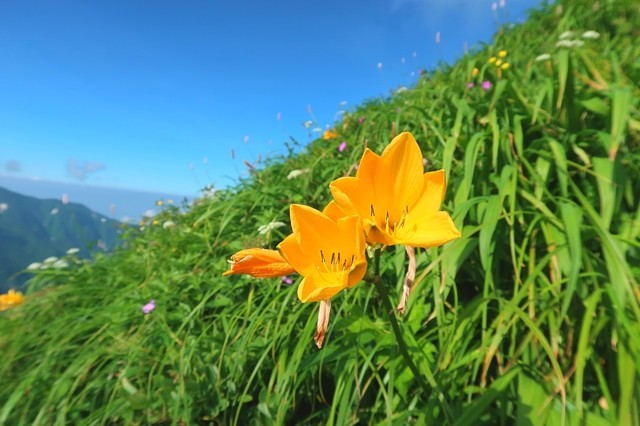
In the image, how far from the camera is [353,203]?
730 millimetres

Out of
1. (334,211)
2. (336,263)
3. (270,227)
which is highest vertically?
(334,211)

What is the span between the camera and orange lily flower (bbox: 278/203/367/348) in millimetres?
654

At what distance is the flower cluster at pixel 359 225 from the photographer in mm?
676

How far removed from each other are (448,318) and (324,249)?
937 mm

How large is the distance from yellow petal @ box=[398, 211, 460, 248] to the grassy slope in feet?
1.97

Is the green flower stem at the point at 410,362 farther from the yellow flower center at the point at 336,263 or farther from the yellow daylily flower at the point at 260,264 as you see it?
the yellow daylily flower at the point at 260,264

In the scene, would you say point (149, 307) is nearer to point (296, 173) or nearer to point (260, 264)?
point (296, 173)

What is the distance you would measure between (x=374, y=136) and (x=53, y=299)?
102 inches

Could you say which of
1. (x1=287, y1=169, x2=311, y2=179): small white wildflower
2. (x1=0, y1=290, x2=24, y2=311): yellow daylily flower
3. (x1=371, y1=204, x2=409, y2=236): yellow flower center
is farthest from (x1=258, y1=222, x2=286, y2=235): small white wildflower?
(x1=0, y1=290, x2=24, y2=311): yellow daylily flower

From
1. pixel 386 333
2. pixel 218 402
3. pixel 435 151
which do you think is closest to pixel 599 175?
pixel 435 151

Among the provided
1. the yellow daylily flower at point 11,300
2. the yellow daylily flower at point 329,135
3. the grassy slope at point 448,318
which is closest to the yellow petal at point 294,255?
the grassy slope at point 448,318

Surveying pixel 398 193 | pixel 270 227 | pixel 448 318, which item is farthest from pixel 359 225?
pixel 270 227

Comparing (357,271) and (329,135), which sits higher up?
(329,135)

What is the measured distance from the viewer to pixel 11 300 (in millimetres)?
3250
